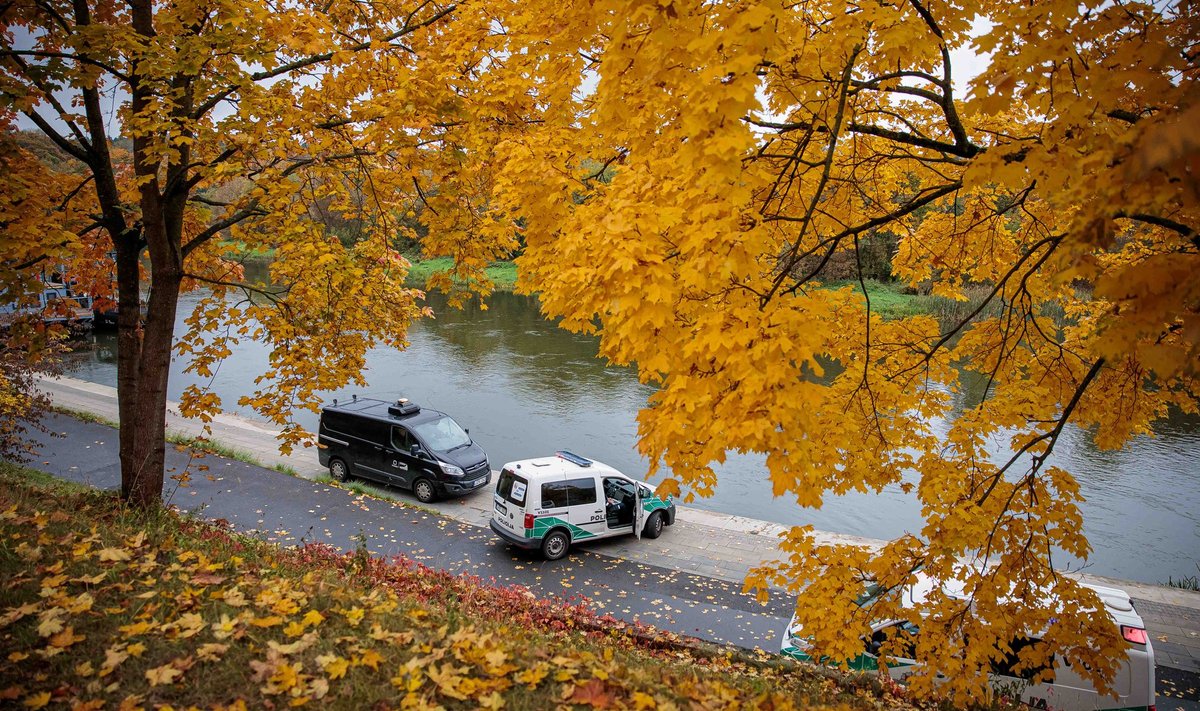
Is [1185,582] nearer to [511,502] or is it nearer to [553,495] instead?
[553,495]

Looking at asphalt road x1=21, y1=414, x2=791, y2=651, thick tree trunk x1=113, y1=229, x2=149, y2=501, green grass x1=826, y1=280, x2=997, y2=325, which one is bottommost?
asphalt road x1=21, y1=414, x2=791, y2=651

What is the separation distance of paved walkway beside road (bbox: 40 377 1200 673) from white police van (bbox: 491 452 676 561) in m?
0.59

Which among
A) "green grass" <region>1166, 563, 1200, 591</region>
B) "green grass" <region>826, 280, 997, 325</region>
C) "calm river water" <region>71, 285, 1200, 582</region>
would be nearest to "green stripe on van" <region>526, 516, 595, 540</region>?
"calm river water" <region>71, 285, 1200, 582</region>

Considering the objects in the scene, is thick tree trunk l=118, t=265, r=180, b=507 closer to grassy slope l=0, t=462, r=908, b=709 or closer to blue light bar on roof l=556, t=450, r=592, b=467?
grassy slope l=0, t=462, r=908, b=709

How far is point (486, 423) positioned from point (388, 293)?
11.7m

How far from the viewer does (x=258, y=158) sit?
7012 mm

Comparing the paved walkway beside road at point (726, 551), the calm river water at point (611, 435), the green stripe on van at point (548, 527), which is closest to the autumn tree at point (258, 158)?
the green stripe on van at point (548, 527)

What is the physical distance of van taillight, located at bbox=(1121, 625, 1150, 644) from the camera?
6.21m

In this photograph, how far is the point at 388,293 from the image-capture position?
838 cm

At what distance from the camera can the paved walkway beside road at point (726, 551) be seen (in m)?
8.83

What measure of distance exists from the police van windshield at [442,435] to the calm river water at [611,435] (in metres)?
2.92

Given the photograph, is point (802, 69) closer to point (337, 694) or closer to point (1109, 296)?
point (1109, 296)

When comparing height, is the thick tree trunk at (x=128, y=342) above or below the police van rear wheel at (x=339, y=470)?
above

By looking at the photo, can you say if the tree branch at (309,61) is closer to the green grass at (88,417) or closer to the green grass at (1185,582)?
the green grass at (88,417)
